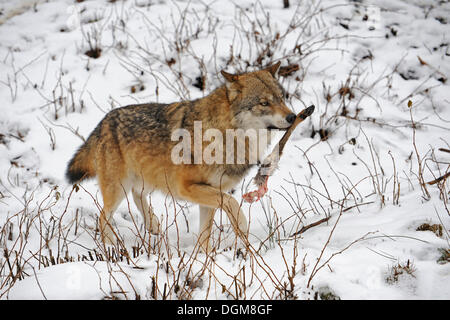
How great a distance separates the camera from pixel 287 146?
539cm

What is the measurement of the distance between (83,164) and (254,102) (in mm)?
2158

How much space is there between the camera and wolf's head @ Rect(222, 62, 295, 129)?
3.67 meters

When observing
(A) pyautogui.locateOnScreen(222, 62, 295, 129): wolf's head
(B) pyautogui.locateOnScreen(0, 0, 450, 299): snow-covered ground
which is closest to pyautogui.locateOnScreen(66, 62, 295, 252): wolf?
(A) pyautogui.locateOnScreen(222, 62, 295, 129): wolf's head

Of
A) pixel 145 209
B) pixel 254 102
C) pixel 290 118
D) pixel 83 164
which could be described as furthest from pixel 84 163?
pixel 290 118

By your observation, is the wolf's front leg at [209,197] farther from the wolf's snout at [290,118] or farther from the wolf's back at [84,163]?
the wolf's back at [84,163]

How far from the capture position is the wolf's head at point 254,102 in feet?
12.0

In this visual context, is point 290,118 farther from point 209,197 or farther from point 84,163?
point 84,163

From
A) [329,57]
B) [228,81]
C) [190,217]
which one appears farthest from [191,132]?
[329,57]

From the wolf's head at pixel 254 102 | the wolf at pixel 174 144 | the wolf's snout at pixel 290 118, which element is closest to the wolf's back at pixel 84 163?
the wolf at pixel 174 144

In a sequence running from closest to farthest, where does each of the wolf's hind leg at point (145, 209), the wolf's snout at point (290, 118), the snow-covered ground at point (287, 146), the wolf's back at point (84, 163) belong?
the snow-covered ground at point (287, 146)
the wolf's snout at point (290, 118)
the wolf's back at point (84, 163)
the wolf's hind leg at point (145, 209)

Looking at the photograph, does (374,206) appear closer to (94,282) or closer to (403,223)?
(403,223)

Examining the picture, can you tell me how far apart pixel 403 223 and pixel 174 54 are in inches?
192

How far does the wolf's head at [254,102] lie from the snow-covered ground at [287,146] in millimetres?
854

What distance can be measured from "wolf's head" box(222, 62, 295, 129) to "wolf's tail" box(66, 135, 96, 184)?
70.7 inches
